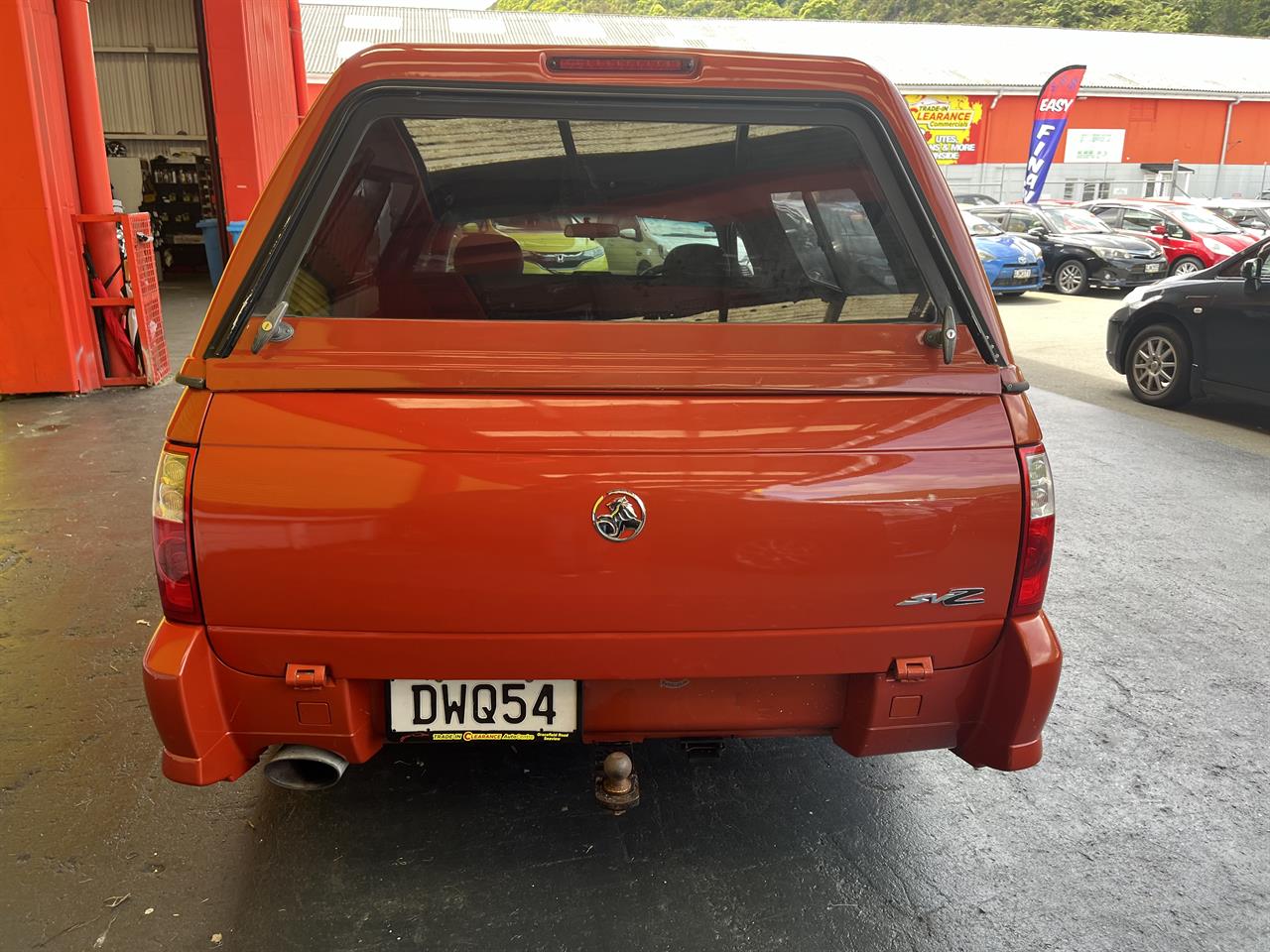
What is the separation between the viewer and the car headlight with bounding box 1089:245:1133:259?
16.0 m

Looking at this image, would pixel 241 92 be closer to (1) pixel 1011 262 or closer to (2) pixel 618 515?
(1) pixel 1011 262

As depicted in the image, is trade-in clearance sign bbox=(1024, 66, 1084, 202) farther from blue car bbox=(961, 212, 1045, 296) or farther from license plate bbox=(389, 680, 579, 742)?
license plate bbox=(389, 680, 579, 742)

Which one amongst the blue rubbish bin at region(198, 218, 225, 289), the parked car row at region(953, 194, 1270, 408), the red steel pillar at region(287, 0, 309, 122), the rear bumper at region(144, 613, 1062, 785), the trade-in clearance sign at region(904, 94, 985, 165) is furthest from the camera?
the trade-in clearance sign at region(904, 94, 985, 165)

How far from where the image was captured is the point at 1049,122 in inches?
896

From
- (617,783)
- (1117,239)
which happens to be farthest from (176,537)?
(1117,239)

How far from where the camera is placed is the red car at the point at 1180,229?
640 inches

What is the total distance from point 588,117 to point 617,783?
162cm

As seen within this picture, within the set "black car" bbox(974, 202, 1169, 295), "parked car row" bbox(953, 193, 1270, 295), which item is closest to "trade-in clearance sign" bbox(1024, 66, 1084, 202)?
"parked car row" bbox(953, 193, 1270, 295)

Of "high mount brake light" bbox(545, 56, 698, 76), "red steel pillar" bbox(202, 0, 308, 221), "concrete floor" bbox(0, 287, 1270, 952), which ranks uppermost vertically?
"red steel pillar" bbox(202, 0, 308, 221)

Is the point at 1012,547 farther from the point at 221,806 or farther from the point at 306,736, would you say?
the point at 221,806

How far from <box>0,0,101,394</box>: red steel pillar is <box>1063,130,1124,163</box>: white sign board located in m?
33.7

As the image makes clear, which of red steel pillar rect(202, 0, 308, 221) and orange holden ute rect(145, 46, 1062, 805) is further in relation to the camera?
red steel pillar rect(202, 0, 308, 221)

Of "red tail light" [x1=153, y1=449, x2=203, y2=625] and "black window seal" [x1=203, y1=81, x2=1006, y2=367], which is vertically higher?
A: "black window seal" [x1=203, y1=81, x2=1006, y2=367]

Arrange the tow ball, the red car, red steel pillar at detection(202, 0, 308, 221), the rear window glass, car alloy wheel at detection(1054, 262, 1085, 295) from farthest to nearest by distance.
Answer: car alloy wheel at detection(1054, 262, 1085, 295) < the red car < red steel pillar at detection(202, 0, 308, 221) < the tow ball < the rear window glass
